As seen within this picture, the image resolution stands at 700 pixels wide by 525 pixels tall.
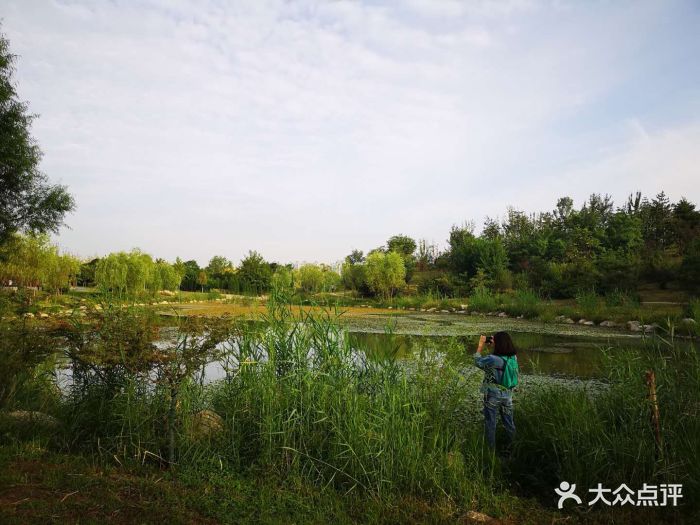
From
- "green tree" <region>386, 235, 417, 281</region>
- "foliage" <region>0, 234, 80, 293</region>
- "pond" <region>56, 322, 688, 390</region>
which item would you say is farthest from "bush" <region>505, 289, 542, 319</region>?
"green tree" <region>386, 235, 417, 281</region>

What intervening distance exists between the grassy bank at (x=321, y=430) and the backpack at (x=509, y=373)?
1.51 ft

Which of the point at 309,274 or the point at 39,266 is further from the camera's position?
the point at 309,274

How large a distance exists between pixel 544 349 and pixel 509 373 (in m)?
7.39

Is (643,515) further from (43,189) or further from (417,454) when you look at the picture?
(43,189)

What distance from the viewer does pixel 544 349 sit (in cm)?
1112

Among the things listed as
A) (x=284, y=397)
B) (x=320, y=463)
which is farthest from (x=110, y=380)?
(x=320, y=463)

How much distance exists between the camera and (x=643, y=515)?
10.8ft

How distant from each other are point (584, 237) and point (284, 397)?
31.9 meters

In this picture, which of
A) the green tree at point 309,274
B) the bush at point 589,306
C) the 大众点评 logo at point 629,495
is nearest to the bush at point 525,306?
the bush at point 589,306

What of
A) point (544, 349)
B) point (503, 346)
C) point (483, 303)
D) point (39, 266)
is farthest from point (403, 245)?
point (503, 346)

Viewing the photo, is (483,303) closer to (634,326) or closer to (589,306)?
(589,306)

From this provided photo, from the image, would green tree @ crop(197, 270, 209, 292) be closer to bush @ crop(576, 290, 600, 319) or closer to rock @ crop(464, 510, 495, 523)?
bush @ crop(576, 290, 600, 319)

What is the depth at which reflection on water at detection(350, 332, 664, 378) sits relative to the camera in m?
5.35

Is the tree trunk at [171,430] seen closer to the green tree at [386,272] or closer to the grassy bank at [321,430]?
the grassy bank at [321,430]
